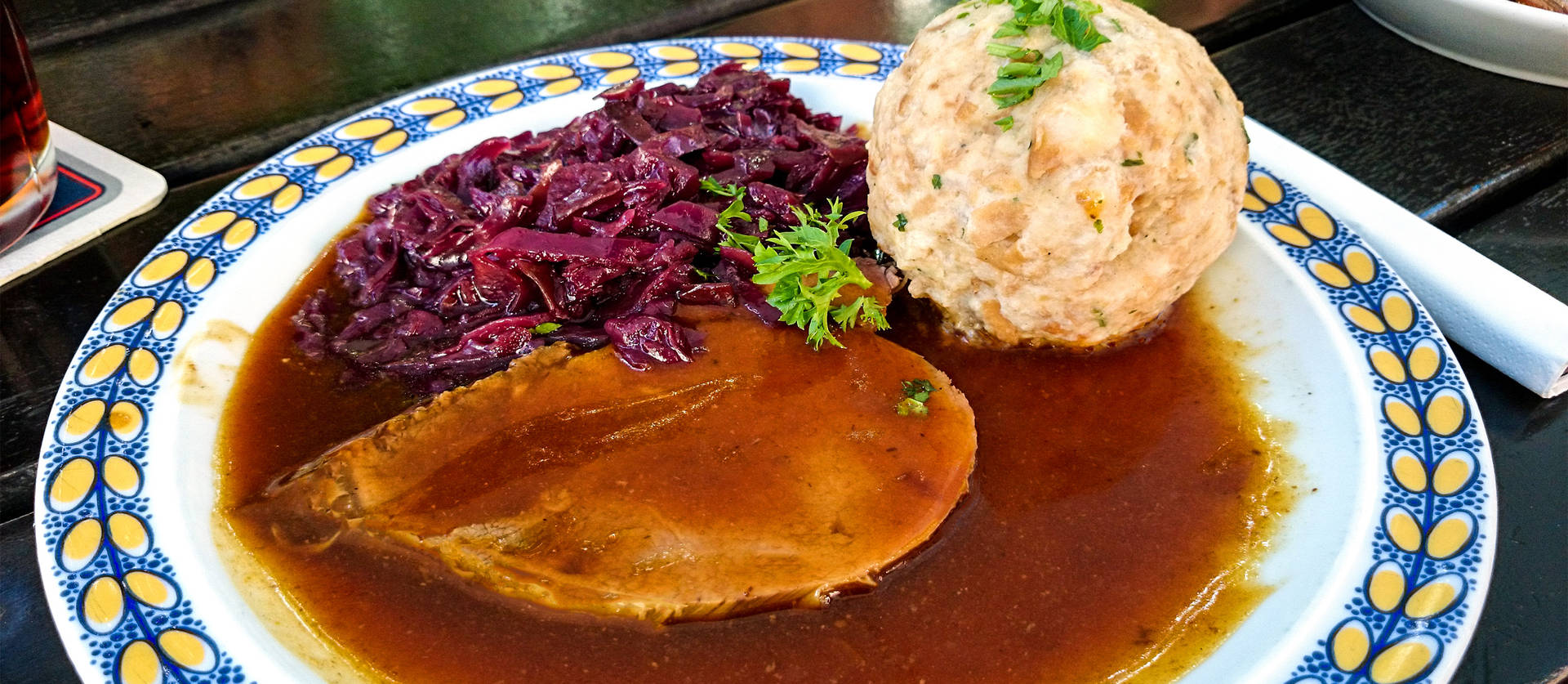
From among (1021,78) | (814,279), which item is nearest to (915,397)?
(814,279)

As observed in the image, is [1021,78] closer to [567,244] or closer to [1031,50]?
[1031,50]

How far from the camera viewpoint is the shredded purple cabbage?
10.6 feet

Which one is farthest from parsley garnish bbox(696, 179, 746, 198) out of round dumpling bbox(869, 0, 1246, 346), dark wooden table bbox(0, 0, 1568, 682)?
dark wooden table bbox(0, 0, 1568, 682)

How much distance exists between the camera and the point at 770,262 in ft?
9.90

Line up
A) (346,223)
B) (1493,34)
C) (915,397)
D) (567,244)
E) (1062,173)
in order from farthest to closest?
(1493,34) → (346,223) → (567,244) → (915,397) → (1062,173)

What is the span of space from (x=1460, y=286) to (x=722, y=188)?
2436mm

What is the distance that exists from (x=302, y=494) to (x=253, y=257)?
1.10 meters

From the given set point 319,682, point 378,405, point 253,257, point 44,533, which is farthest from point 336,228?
point 319,682

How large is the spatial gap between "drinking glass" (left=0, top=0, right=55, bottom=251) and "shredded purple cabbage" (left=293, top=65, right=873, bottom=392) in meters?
1.10

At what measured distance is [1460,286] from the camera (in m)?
3.16

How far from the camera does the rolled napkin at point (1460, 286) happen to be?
296 cm

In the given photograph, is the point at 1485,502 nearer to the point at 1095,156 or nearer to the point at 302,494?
the point at 1095,156

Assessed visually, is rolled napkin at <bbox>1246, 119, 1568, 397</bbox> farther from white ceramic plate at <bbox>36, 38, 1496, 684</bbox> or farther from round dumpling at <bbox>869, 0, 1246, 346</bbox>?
round dumpling at <bbox>869, 0, 1246, 346</bbox>

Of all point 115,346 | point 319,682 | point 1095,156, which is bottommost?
point 319,682
